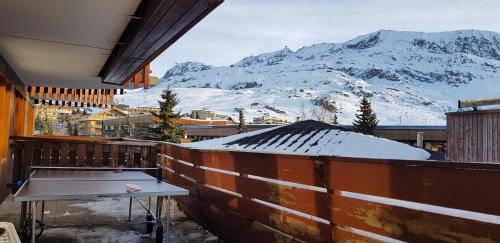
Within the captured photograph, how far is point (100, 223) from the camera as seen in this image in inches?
203

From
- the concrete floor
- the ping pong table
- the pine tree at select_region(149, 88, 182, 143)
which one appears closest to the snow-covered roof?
the concrete floor

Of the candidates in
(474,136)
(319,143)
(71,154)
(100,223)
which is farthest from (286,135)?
(100,223)

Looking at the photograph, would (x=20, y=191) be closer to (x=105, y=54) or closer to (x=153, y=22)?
(x=153, y=22)

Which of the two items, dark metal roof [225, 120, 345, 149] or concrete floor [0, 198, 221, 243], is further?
dark metal roof [225, 120, 345, 149]

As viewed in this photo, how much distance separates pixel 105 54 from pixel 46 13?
1.86m

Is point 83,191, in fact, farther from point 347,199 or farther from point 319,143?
point 319,143

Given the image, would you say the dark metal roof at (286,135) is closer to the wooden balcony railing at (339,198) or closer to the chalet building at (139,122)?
the wooden balcony railing at (339,198)

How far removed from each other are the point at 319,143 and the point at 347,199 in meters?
11.1

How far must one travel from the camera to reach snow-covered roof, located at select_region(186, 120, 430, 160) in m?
12.9

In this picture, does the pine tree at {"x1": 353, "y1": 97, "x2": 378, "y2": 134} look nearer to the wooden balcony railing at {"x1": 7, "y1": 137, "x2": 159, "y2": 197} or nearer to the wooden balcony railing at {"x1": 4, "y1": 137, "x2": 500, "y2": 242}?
the wooden balcony railing at {"x1": 7, "y1": 137, "x2": 159, "y2": 197}

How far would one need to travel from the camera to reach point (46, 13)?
400 cm

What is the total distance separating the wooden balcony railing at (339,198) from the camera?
2.45 m

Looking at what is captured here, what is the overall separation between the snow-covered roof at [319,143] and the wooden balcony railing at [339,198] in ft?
21.9

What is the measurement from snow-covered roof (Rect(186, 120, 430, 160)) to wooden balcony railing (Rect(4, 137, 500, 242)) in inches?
262
